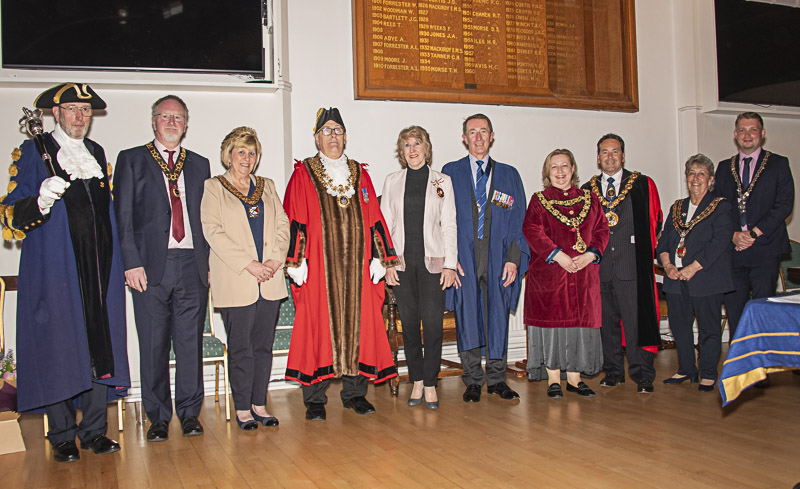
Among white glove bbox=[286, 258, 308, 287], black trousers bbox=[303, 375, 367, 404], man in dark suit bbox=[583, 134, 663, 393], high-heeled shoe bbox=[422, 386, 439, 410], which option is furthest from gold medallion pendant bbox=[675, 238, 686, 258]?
white glove bbox=[286, 258, 308, 287]

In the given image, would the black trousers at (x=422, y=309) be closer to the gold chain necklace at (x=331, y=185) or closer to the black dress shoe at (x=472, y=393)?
the black dress shoe at (x=472, y=393)

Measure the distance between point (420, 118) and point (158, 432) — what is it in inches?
125

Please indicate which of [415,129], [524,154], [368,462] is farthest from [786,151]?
[368,462]

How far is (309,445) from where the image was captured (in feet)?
10.8

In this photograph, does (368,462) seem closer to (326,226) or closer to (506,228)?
(326,226)

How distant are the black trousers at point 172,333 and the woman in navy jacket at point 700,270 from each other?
10.1ft

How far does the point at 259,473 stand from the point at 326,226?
1.51 meters

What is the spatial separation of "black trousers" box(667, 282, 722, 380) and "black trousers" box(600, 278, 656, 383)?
29cm

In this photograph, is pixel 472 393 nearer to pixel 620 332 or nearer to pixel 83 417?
pixel 620 332

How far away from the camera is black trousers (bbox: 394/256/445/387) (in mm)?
3994

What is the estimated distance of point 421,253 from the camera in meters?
4.02

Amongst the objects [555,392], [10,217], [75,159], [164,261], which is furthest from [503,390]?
[10,217]

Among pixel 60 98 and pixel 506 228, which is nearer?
pixel 60 98

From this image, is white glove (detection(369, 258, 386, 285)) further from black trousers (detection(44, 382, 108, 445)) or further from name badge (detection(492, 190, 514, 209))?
black trousers (detection(44, 382, 108, 445))
